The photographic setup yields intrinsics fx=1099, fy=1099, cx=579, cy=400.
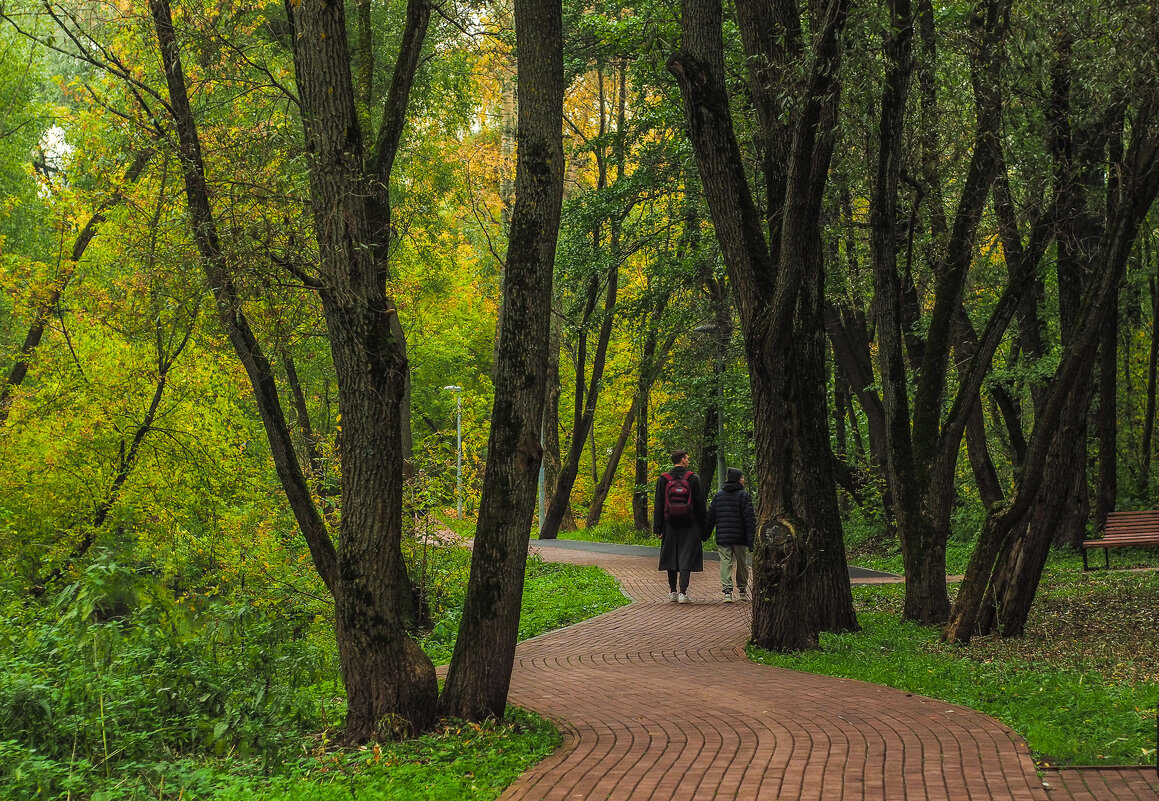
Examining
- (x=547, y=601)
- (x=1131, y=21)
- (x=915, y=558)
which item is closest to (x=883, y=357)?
(x=915, y=558)

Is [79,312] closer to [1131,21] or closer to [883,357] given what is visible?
[883,357]

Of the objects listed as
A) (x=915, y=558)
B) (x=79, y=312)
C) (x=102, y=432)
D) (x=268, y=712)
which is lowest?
(x=268, y=712)

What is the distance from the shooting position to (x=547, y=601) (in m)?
16.8

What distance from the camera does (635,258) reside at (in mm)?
25859

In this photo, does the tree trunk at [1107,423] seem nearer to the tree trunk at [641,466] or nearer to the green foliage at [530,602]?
the green foliage at [530,602]

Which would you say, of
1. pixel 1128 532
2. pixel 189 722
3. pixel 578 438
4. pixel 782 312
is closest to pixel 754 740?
pixel 189 722

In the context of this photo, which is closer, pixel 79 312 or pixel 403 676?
pixel 403 676

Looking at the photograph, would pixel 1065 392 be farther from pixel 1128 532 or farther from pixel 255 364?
pixel 255 364

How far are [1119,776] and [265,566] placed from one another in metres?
12.0

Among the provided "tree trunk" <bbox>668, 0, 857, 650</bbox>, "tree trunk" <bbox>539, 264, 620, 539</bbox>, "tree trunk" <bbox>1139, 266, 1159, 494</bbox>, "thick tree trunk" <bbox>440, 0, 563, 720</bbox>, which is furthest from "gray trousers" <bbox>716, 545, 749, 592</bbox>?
"tree trunk" <bbox>539, 264, 620, 539</bbox>

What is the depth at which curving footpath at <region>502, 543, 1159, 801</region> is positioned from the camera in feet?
18.7

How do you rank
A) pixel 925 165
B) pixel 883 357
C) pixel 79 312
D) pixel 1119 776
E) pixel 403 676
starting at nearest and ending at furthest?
pixel 1119 776 → pixel 403 676 → pixel 883 357 → pixel 925 165 → pixel 79 312

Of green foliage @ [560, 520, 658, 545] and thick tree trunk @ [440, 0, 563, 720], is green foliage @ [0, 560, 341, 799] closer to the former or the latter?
thick tree trunk @ [440, 0, 563, 720]

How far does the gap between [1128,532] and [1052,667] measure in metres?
8.66
